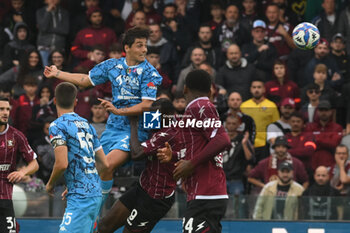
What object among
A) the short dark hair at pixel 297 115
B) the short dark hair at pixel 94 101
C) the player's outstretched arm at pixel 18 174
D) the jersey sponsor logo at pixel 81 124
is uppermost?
the short dark hair at pixel 94 101

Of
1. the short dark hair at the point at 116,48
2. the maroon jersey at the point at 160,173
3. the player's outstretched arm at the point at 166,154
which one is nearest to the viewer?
the player's outstretched arm at the point at 166,154

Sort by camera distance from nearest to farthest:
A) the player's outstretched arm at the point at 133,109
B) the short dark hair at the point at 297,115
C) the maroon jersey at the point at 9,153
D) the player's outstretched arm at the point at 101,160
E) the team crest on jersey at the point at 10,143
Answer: the player's outstretched arm at the point at 101,160, the player's outstretched arm at the point at 133,109, the maroon jersey at the point at 9,153, the team crest on jersey at the point at 10,143, the short dark hair at the point at 297,115

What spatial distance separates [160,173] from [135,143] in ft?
1.56

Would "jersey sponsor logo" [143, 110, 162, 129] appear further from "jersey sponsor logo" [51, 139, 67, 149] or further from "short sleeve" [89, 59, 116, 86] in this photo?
"jersey sponsor logo" [51, 139, 67, 149]

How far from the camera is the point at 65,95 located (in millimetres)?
8086

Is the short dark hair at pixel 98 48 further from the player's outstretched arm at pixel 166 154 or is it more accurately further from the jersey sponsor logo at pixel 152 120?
the player's outstretched arm at pixel 166 154

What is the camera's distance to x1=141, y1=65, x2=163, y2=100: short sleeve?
9.30m

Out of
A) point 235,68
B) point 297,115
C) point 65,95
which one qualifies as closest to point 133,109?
point 65,95

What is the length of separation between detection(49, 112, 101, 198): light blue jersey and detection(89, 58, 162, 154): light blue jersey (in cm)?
115

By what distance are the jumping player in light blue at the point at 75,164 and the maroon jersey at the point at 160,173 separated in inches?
46.4

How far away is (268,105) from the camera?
43.0 feet

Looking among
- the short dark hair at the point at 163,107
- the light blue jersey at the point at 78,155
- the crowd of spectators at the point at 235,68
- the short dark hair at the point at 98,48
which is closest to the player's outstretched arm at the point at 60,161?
the light blue jersey at the point at 78,155

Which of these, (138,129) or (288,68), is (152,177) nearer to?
(138,129)

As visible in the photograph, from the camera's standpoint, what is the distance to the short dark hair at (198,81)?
8.14 meters
